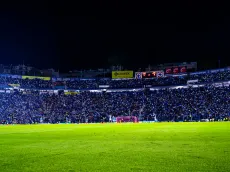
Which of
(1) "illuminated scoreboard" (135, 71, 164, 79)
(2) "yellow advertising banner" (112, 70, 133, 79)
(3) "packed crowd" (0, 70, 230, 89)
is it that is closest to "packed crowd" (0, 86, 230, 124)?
(3) "packed crowd" (0, 70, 230, 89)

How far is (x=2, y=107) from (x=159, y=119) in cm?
4535

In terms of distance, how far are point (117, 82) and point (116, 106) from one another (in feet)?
74.4

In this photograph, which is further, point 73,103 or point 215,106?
point 73,103

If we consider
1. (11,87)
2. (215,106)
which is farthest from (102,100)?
(215,106)

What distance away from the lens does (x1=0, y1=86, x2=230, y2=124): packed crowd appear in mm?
72125

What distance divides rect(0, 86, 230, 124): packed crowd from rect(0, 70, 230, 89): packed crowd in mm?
3378

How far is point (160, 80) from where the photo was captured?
10181 centimetres

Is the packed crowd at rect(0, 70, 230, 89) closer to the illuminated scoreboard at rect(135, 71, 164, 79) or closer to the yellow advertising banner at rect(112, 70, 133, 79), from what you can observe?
the illuminated scoreboard at rect(135, 71, 164, 79)

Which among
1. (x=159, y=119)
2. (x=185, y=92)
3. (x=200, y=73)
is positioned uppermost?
(x=200, y=73)

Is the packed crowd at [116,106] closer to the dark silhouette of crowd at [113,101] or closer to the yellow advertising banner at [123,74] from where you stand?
the dark silhouette of crowd at [113,101]

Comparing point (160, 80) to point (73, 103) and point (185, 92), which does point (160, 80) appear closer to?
point (185, 92)

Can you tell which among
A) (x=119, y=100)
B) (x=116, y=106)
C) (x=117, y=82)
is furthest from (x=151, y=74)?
(x=116, y=106)

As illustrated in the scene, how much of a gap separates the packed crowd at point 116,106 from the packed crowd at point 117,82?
3.38 meters

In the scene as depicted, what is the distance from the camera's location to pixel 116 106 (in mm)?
87812
